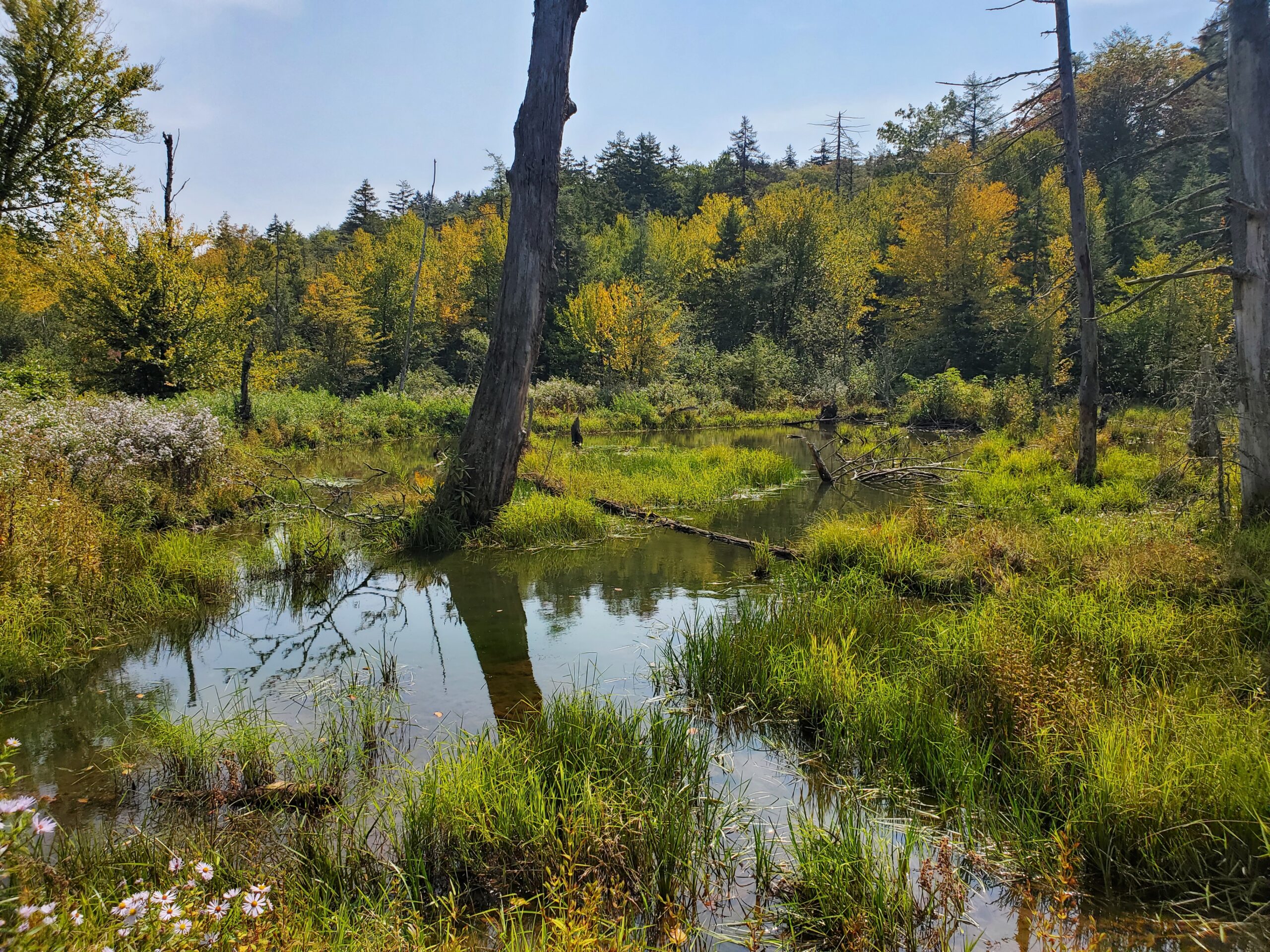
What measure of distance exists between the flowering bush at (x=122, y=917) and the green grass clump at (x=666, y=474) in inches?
357

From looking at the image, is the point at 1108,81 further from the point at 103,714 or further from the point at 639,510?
the point at 103,714

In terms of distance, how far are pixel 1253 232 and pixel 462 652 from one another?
29.8 feet

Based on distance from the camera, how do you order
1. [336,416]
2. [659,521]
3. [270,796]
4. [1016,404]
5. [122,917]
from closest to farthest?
[122,917], [270,796], [659,521], [1016,404], [336,416]

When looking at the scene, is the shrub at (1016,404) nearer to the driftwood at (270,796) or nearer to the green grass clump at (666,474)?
the green grass clump at (666,474)

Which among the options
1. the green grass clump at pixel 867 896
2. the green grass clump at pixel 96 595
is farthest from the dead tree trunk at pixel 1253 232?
the green grass clump at pixel 96 595

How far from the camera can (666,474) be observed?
13461 millimetres

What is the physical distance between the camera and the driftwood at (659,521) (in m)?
8.10

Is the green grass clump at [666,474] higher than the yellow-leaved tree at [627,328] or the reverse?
the reverse

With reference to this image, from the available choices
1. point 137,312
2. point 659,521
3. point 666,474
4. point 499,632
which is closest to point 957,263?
point 666,474

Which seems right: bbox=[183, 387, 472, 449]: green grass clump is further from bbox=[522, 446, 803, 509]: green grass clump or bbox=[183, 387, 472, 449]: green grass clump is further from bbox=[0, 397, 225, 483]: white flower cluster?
bbox=[522, 446, 803, 509]: green grass clump

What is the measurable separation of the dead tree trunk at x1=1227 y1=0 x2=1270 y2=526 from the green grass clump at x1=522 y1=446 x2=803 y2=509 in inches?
279

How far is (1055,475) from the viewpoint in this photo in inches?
460

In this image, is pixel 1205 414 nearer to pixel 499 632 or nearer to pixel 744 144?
pixel 499 632

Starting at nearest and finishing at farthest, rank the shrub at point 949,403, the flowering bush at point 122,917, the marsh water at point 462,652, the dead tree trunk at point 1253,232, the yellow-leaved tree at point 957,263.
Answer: the flowering bush at point 122,917
the marsh water at point 462,652
the dead tree trunk at point 1253,232
the shrub at point 949,403
the yellow-leaved tree at point 957,263
